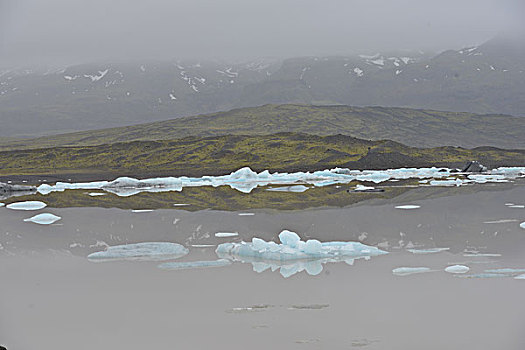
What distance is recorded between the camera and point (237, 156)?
66375 mm

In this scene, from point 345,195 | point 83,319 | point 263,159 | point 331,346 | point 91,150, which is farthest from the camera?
point 91,150

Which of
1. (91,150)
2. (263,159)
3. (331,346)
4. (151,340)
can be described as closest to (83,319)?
(151,340)

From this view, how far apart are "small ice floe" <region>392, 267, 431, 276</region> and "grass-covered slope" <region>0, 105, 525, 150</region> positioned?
98.3 metres

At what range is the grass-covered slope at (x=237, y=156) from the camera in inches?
2255

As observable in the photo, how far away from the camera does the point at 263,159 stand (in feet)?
213

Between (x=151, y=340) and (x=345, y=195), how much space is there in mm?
18581

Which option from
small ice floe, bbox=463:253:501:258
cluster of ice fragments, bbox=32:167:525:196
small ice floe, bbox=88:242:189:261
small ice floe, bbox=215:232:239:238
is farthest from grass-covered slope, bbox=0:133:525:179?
small ice floe, bbox=463:253:501:258

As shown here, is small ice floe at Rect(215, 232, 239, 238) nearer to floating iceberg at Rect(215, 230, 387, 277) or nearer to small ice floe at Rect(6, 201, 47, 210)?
floating iceberg at Rect(215, 230, 387, 277)

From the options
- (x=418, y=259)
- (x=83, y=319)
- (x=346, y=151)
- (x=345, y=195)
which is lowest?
(x=346, y=151)

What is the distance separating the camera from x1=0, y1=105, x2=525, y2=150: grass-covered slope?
111 meters

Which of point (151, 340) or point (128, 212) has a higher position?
point (151, 340)

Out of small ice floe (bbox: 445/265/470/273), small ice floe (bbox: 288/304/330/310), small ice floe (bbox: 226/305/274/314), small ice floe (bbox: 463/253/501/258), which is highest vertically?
small ice floe (bbox: 226/305/274/314)

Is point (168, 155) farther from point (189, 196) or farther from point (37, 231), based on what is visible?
point (37, 231)

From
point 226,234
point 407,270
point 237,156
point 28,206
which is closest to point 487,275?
point 407,270
